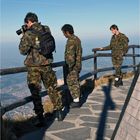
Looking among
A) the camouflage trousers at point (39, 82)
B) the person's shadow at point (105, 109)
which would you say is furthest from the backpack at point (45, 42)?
the person's shadow at point (105, 109)

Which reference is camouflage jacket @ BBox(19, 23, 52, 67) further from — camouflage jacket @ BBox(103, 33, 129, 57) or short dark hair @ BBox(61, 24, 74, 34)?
camouflage jacket @ BBox(103, 33, 129, 57)

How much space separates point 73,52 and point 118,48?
3.22 m

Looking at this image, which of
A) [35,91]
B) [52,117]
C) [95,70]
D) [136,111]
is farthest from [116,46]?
[136,111]

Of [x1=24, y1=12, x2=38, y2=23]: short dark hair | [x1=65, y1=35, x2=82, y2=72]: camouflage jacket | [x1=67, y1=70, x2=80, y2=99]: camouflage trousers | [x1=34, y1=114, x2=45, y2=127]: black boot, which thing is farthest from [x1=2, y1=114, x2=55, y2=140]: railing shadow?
[x1=24, y1=12, x2=38, y2=23]: short dark hair

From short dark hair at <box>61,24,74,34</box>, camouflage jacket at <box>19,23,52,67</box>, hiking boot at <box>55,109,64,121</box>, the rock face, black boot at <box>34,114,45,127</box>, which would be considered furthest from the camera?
short dark hair at <box>61,24,74,34</box>

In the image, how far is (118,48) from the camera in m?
12.3

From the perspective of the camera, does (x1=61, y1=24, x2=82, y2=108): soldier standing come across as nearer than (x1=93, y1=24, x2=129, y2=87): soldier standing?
Yes

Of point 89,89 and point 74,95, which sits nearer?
point 74,95

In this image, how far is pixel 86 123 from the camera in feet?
27.0

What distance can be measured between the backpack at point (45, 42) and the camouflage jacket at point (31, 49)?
0.07 metres

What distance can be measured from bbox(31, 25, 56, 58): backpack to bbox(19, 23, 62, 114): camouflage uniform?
0.07 metres

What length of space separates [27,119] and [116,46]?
4.76 metres

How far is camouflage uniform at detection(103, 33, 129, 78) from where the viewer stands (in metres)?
12.2

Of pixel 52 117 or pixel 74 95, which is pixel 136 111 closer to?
pixel 52 117
